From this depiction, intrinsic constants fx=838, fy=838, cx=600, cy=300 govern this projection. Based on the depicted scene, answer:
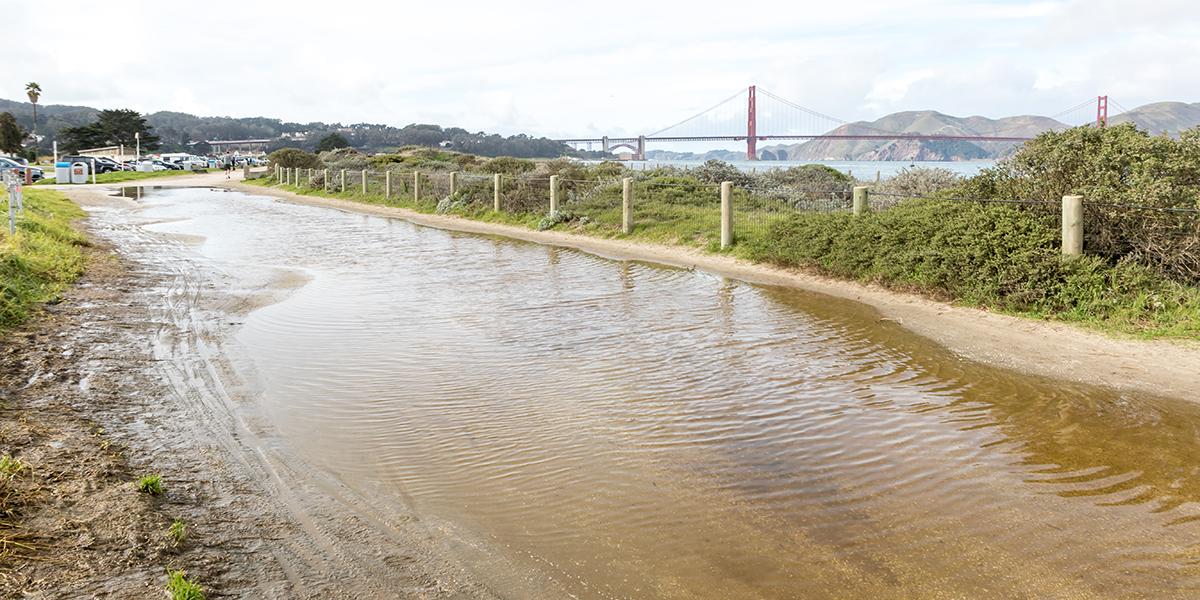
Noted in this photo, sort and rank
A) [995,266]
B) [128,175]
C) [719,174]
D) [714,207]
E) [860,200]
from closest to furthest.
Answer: [995,266] → [860,200] → [714,207] → [719,174] → [128,175]

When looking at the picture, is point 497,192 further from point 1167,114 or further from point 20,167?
point 20,167

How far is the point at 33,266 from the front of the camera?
11.1 metres

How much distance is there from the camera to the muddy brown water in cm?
413

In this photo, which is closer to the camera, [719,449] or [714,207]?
[719,449]

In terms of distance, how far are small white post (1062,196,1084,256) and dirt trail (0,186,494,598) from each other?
28.9 ft

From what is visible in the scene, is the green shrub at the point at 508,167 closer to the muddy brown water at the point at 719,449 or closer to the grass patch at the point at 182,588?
the muddy brown water at the point at 719,449

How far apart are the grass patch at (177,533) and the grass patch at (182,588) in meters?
0.42

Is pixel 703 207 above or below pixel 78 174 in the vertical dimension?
below

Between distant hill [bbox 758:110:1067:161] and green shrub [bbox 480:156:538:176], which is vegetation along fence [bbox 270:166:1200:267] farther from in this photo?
distant hill [bbox 758:110:1067:161]

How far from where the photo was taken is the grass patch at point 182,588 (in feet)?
11.7

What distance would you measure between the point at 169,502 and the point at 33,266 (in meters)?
8.40

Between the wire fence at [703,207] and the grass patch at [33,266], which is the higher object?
the wire fence at [703,207]

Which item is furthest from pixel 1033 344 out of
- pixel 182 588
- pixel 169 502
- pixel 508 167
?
pixel 508 167

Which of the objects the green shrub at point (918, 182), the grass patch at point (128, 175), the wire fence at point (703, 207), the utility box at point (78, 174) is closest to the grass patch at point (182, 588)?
the wire fence at point (703, 207)
